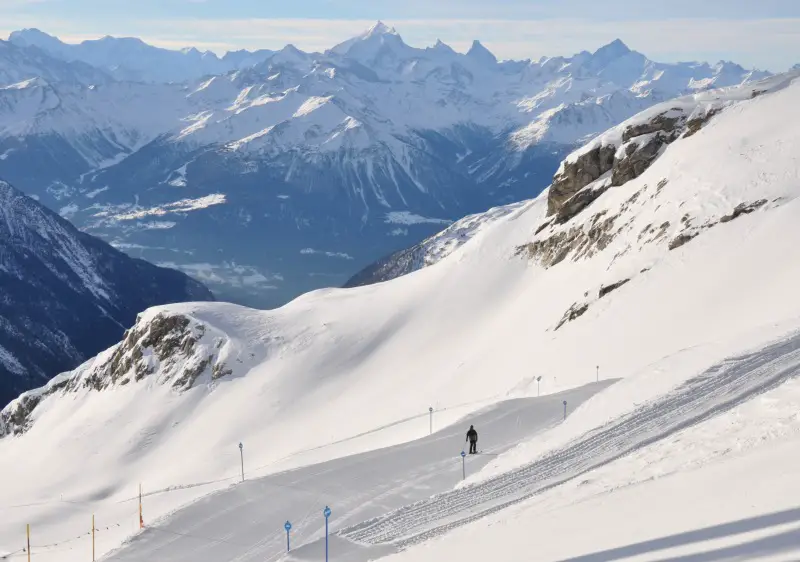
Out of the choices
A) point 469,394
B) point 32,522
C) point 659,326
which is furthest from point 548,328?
point 32,522

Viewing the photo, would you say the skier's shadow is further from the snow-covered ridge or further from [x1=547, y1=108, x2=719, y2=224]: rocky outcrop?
[x1=547, y1=108, x2=719, y2=224]: rocky outcrop

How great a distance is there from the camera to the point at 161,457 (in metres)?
70.2

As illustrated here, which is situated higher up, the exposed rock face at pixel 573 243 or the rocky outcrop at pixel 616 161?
the rocky outcrop at pixel 616 161

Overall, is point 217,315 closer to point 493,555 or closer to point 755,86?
point 755,86

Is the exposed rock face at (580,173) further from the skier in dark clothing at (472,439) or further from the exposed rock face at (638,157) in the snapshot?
the skier in dark clothing at (472,439)

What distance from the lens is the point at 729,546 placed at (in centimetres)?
1292

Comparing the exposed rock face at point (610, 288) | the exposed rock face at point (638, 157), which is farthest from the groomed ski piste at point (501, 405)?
the exposed rock face at point (638, 157)

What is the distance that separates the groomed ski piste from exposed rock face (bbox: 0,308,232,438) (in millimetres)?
368

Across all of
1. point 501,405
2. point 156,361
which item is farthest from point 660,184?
point 156,361

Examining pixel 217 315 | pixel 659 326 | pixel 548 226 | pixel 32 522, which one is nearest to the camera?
pixel 659 326

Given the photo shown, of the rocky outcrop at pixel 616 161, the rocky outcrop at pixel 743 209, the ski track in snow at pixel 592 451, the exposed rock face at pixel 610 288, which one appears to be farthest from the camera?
the rocky outcrop at pixel 616 161

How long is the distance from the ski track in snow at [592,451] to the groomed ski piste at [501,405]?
0.10 meters

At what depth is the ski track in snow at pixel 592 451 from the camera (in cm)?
2230

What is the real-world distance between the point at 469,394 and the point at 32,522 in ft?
94.5
